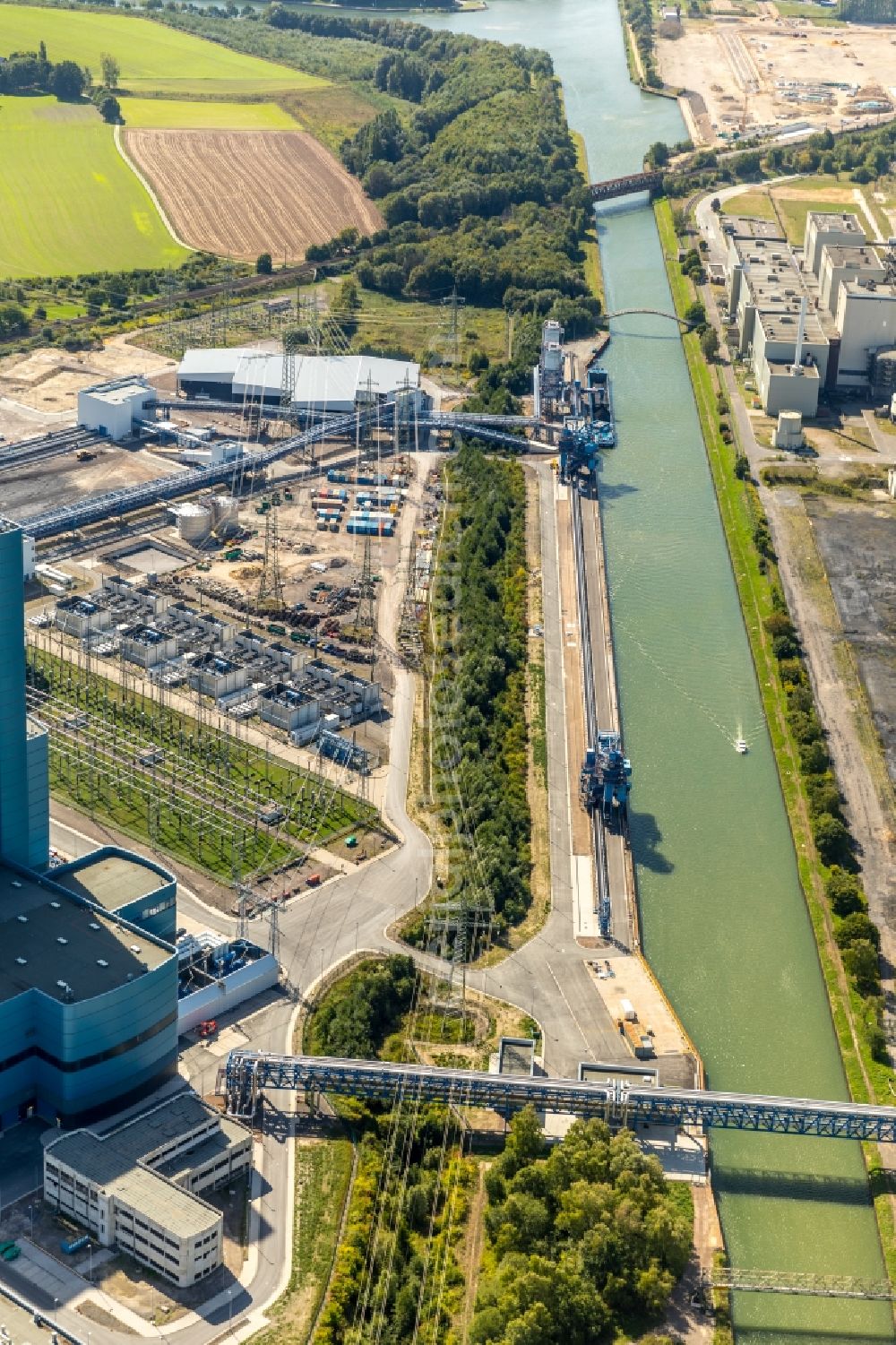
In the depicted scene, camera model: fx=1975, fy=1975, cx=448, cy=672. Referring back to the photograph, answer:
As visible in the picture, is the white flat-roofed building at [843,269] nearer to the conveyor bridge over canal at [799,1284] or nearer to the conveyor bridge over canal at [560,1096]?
the conveyor bridge over canal at [560,1096]

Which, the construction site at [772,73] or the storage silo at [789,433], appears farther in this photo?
the construction site at [772,73]

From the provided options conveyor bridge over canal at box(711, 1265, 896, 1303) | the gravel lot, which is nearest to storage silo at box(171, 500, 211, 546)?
the gravel lot

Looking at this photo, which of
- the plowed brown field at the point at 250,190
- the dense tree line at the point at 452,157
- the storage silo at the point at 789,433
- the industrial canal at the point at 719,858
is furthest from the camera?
the plowed brown field at the point at 250,190

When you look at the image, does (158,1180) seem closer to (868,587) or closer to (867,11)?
(868,587)

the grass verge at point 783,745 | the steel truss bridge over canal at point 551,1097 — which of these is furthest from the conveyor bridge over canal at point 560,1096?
the grass verge at point 783,745

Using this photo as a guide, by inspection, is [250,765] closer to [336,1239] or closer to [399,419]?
[336,1239]
